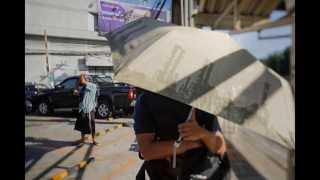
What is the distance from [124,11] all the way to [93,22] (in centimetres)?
17

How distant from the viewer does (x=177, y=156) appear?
76.0 inches

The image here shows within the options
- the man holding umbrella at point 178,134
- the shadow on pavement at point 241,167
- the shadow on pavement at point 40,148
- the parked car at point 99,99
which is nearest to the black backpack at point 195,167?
the man holding umbrella at point 178,134

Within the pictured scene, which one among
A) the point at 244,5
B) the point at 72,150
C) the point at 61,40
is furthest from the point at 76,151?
the point at 244,5

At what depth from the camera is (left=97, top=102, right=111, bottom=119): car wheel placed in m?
2.35

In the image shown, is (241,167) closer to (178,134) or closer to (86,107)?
(178,134)

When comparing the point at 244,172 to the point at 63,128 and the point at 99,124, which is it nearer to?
the point at 99,124

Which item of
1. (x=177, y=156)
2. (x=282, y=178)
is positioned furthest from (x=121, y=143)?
(x=282, y=178)

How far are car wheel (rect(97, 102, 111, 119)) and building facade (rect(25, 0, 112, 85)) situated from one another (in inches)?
6.7

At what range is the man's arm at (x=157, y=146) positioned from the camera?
190 centimetres

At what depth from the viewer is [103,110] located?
2.38 metres
